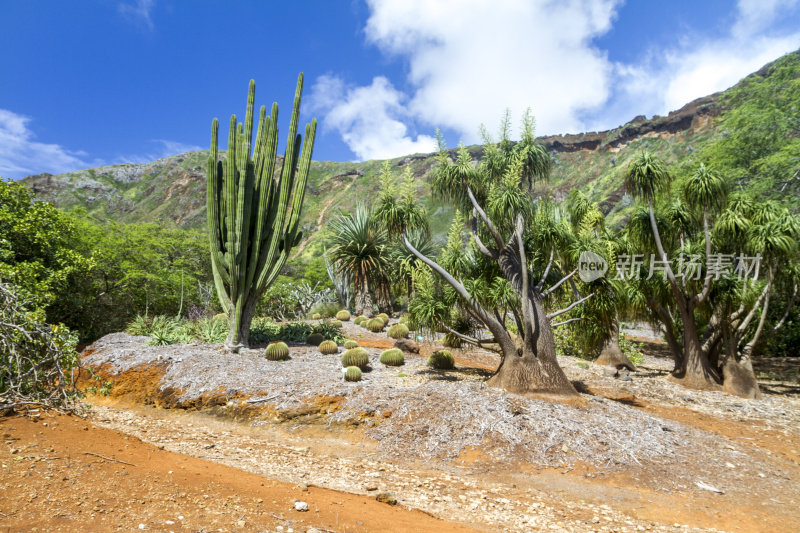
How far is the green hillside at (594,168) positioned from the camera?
17.1 metres

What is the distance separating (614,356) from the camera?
1284 centimetres

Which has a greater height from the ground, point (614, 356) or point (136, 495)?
point (614, 356)

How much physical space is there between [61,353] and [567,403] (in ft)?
25.5

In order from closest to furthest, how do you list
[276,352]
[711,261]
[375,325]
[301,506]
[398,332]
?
1. [301,506]
2. [711,261]
3. [276,352]
4. [398,332]
5. [375,325]

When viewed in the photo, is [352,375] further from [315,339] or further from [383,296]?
[383,296]

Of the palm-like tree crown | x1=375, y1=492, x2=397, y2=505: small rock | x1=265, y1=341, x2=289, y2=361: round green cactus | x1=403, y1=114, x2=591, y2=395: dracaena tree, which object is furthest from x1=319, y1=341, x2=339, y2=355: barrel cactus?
the palm-like tree crown

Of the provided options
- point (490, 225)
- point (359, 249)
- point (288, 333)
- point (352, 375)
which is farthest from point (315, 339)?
point (490, 225)

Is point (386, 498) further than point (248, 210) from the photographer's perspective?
A: No

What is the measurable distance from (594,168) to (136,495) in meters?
87.1

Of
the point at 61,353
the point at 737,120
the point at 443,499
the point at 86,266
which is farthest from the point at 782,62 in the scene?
the point at 86,266

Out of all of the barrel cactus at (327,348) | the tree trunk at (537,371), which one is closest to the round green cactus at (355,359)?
the barrel cactus at (327,348)

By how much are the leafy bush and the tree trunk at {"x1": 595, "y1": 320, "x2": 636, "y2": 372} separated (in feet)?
44.2

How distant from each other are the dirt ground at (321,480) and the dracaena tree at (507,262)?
2538 millimetres

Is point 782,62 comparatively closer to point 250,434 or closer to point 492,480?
point 492,480
